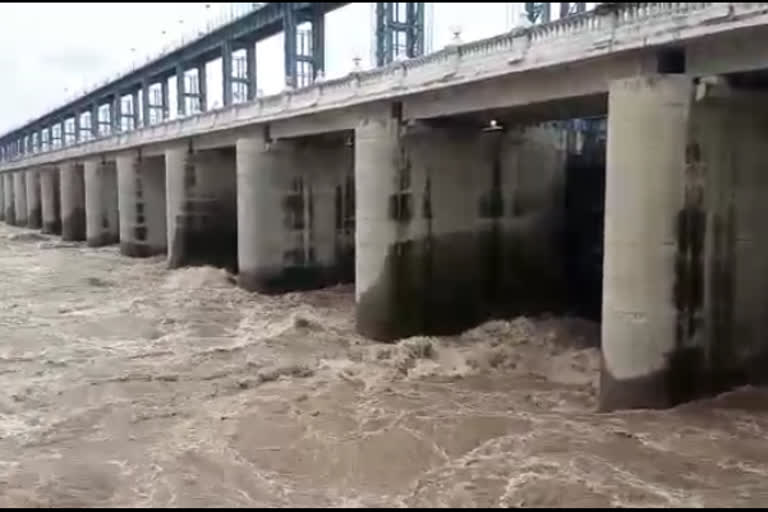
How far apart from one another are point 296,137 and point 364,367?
1044 cm

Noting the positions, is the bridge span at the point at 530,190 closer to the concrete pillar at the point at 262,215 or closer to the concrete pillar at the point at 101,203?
the concrete pillar at the point at 262,215

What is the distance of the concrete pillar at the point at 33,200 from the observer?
55562 mm

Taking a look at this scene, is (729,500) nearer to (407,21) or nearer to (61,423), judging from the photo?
(61,423)

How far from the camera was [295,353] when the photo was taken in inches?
595

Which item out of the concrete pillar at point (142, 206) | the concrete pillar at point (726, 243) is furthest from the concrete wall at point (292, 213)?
the concrete pillar at point (726, 243)

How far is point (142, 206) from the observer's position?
33.2 metres

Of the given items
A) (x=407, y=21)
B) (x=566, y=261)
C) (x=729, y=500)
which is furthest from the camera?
(x=407, y=21)

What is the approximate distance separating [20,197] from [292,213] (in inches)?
1872

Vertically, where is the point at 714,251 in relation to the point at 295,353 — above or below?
above

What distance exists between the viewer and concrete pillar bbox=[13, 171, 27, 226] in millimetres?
60094

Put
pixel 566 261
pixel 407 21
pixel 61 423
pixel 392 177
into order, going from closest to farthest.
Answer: pixel 61 423, pixel 392 177, pixel 566 261, pixel 407 21

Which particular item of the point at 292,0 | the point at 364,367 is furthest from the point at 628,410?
the point at 292,0

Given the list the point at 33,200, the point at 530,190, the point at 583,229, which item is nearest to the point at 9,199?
the point at 33,200

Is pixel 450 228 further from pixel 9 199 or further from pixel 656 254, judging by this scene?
pixel 9 199
